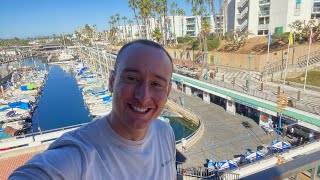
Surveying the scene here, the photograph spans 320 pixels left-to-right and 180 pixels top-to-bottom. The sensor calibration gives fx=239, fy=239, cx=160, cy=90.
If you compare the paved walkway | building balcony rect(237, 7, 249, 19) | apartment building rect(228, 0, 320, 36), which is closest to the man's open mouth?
the paved walkway

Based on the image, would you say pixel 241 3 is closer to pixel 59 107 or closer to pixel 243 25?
pixel 243 25

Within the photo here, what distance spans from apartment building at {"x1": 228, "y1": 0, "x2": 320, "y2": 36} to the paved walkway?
23.1 m

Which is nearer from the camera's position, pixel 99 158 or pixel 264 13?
pixel 99 158

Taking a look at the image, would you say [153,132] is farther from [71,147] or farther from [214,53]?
[214,53]

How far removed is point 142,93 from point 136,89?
1.9 inches

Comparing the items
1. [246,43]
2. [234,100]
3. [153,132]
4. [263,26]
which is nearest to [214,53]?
[246,43]

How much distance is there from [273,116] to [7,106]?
33.4m

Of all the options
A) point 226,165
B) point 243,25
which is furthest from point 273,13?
point 226,165

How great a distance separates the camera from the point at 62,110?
35.8 meters

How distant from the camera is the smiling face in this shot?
1.58m

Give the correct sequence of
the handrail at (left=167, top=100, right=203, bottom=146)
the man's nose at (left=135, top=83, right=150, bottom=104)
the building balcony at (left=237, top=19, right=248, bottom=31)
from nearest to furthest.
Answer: the man's nose at (left=135, top=83, right=150, bottom=104) < the handrail at (left=167, top=100, right=203, bottom=146) < the building balcony at (left=237, top=19, right=248, bottom=31)

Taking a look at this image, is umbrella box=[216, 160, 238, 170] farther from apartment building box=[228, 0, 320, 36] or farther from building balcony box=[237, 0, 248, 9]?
building balcony box=[237, 0, 248, 9]

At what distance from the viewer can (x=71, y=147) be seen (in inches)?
53.1

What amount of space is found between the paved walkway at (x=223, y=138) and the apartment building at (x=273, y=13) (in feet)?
75.8
